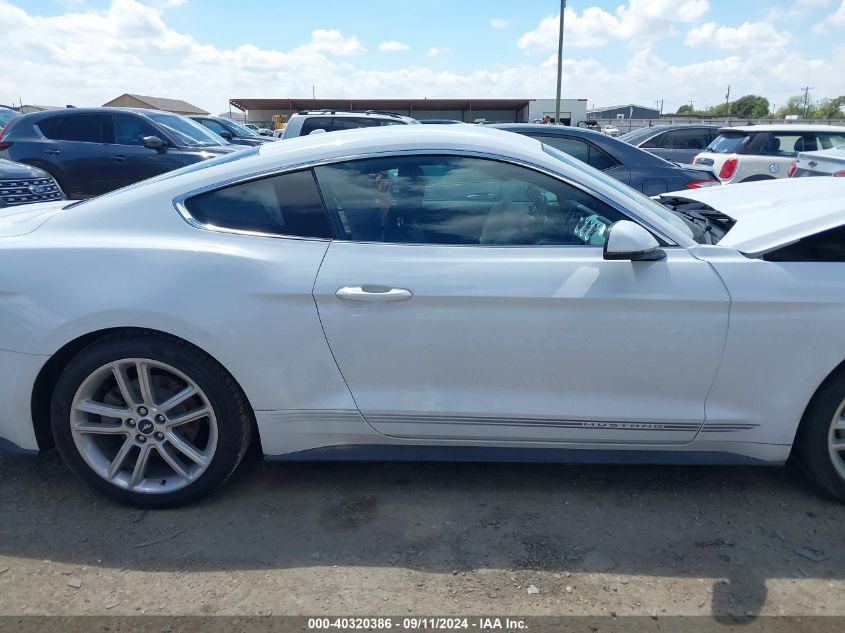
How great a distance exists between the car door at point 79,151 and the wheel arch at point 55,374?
301 inches

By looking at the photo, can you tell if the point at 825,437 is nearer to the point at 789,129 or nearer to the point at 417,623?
the point at 417,623

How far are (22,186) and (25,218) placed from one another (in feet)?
15.1

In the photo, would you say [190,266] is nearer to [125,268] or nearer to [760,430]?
[125,268]

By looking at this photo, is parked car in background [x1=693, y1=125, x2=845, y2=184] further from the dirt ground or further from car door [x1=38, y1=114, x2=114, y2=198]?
car door [x1=38, y1=114, x2=114, y2=198]

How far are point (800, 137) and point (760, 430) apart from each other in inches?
413

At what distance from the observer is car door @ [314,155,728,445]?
2590 mm

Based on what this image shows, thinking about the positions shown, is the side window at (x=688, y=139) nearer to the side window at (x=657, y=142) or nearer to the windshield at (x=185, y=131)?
the side window at (x=657, y=142)

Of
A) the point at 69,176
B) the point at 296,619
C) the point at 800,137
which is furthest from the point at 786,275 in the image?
the point at 800,137

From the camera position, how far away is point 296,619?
2246mm

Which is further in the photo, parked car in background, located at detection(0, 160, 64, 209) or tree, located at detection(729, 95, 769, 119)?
tree, located at detection(729, 95, 769, 119)

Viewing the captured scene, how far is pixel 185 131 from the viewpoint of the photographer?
32.7ft

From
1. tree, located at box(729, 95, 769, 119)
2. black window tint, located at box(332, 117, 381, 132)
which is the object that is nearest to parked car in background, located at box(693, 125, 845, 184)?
black window tint, located at box(332, 117, 381, 132)

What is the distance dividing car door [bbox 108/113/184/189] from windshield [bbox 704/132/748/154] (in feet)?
28.4

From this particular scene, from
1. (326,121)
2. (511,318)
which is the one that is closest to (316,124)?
(326,121)
